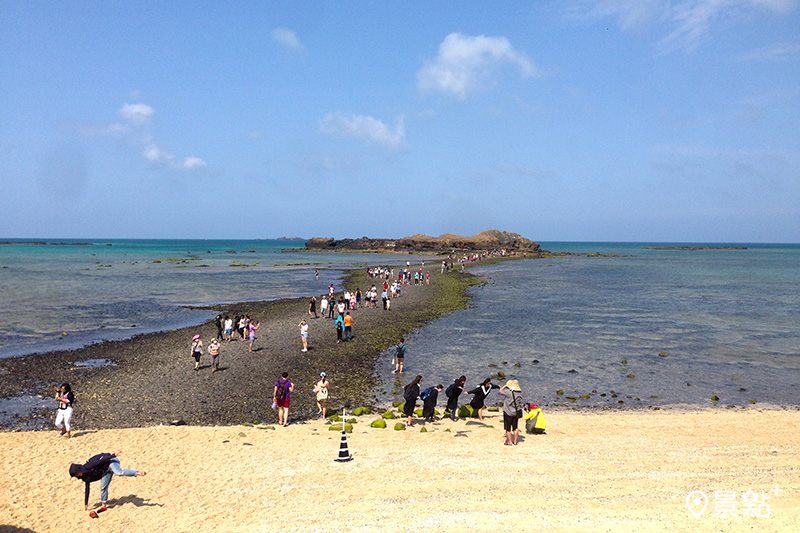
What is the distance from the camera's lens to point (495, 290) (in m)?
→ 54.9

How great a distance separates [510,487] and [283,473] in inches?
216

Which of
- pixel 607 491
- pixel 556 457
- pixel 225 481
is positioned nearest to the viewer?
pixel 607 491

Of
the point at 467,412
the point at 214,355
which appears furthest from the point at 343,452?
the point at 214,355

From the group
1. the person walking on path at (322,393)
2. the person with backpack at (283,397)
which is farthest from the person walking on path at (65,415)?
the person walking on path at (322,393)

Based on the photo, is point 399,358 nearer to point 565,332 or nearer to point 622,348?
point 622,348

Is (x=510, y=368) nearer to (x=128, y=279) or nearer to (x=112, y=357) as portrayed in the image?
(x=112, y=357)

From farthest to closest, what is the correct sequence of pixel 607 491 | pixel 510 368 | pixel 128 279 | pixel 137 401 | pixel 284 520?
pixel 128 279 < pixel 510 368 < pixel 137 401 < pixel 607 491 < pixel 284 520

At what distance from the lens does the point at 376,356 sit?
24688 millimetres

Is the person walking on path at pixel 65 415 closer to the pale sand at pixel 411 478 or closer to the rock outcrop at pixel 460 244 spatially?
the pale sand at pixel 411 478

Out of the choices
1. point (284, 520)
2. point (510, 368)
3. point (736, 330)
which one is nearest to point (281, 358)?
point (510, 368)

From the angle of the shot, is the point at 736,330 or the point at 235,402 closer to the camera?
the point at 235,402

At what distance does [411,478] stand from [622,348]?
2006 cm

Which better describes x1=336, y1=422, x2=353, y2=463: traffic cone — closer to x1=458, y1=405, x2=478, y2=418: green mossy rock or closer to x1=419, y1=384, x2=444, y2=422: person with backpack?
x1=419, y1=384, x2=444, y2=422: person with backpack

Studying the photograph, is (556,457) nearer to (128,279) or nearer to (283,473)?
(283,473)
